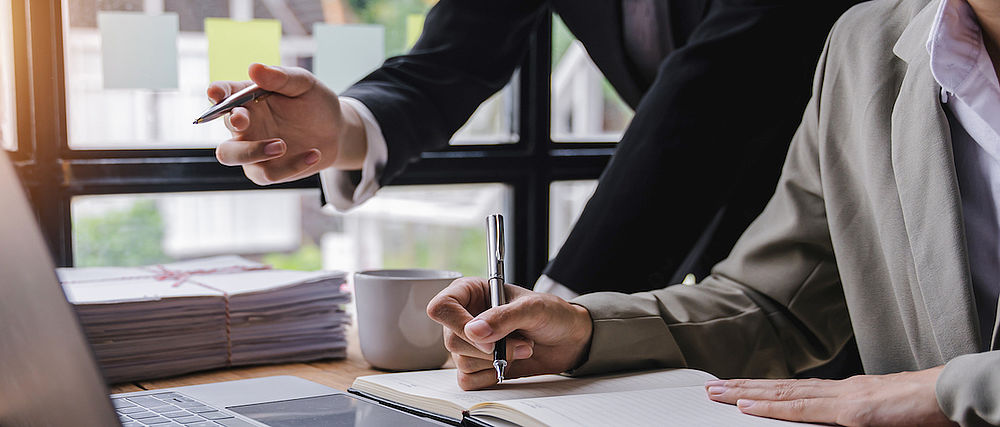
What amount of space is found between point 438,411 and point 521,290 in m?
0.18

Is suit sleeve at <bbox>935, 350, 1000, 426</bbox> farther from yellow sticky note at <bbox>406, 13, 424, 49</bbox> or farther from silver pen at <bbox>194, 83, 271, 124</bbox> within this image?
yellow sticky note at <bbox>406, 13, 424, 49</bbox>

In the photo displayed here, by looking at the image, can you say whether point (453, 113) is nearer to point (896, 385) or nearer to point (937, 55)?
point (937, 55)

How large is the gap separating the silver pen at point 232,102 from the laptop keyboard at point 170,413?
0.29 metres

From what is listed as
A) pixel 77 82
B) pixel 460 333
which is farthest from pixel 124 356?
pixel 77 82

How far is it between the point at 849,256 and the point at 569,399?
1.53ft

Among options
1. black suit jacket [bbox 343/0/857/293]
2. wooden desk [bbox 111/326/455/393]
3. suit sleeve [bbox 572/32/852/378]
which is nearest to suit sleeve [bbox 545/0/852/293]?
black suit jacket [bbox 343/0/857/293]

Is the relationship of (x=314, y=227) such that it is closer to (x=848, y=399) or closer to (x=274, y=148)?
(x=274, y=148)

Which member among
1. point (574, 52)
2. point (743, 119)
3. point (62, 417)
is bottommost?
point (62, 417)

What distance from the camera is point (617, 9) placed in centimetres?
164

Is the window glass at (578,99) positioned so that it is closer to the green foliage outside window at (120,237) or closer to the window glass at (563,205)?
the window glass at (563,205)

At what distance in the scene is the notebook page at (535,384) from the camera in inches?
35.0

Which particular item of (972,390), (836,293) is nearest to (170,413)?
(972,390)

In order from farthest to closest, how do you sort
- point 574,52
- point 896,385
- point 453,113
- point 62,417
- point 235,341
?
point 574,52 → point 453,113 → point 235,341 → point 896,385 → point 62,417

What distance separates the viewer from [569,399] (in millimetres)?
810
